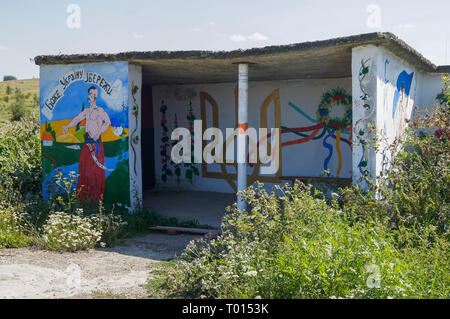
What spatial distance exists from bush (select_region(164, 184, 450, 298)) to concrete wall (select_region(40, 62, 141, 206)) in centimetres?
354

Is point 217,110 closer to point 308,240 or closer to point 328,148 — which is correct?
point 328,148

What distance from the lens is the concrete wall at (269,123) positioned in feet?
34.5

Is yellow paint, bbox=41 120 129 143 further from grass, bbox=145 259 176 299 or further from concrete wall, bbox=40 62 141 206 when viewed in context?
grass, bbox=145 259 176 299

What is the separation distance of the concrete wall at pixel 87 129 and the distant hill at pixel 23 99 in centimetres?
1773

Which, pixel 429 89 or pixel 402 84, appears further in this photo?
pixel 429 89

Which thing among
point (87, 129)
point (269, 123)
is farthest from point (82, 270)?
point (269, 123)

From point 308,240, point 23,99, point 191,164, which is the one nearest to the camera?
point 308,240

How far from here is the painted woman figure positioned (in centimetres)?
857

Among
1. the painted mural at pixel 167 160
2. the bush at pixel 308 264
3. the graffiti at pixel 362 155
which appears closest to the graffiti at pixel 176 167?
the painted mural at pixel 167 160

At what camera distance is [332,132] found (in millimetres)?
10516

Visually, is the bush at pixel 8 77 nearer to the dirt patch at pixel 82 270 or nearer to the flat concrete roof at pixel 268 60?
the flat concrete roof at pixel 268 60

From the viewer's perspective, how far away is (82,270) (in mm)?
5820

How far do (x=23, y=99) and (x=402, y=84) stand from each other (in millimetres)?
26641
